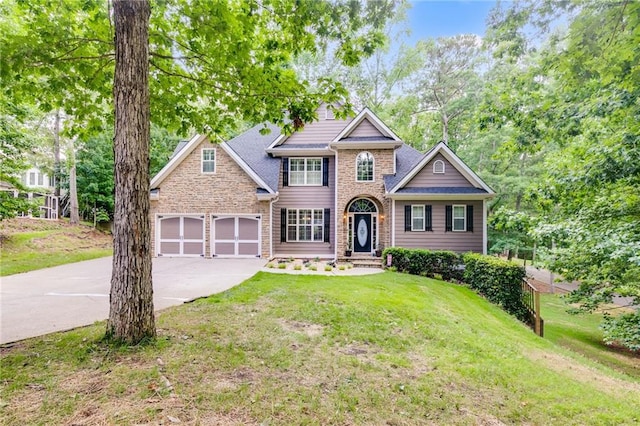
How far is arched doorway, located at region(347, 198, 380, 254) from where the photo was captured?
47.8 feet

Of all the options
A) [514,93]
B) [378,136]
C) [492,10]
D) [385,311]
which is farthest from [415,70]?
[385,311]

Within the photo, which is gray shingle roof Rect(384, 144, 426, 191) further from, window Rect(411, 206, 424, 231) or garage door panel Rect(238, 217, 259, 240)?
garage door panel Rect(238, 217, 259, 240)

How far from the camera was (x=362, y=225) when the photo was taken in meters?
14.6

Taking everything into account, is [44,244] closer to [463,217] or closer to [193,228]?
[193,228]

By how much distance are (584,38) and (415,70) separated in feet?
72.5

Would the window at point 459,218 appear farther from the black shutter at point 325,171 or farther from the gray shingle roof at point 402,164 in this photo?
the black shutter at point 325,171

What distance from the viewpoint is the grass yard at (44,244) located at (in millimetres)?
11392

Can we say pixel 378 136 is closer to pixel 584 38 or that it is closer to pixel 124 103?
pixel 584 38

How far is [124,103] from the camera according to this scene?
12.2 ft

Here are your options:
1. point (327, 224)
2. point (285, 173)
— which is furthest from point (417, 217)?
point (285, 173)

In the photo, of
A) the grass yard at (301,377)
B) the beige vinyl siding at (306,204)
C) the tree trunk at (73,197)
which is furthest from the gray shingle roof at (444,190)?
the tree trunk at (73,197)

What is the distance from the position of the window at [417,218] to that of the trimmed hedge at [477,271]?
73.0 inches

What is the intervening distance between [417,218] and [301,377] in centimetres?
1141

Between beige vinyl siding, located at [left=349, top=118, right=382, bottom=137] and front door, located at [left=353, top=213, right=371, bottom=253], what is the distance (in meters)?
3.87
